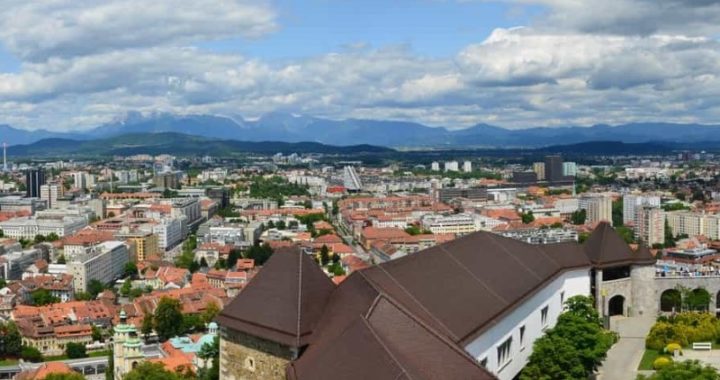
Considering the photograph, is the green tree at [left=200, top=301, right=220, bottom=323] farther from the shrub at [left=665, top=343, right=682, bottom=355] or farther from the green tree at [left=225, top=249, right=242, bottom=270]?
the shrub at [left=665, top=343, right=682, bottom=355]

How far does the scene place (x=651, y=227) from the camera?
55.2m

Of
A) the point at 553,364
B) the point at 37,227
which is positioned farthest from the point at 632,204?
the point at 553,364

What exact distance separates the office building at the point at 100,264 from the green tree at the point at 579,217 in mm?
36230

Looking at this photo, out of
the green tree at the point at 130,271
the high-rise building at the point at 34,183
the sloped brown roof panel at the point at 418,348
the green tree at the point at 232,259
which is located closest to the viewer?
the sloped brown roof panel at the point at 418,348

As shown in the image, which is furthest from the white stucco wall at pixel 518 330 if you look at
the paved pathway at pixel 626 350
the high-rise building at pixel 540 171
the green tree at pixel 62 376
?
the high-rise building at pixel 540 171

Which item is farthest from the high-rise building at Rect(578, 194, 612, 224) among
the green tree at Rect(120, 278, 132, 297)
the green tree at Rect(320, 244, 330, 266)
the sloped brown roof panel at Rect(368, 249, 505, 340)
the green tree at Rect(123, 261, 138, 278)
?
the sloped brown roof panel at Rect(368, 249, 505, 340)

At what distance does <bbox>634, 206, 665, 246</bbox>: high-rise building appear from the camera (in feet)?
181

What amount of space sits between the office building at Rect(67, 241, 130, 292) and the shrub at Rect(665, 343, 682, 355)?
3454 centimetres

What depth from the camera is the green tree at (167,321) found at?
32.5 meters

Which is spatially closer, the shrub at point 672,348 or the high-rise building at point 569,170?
the shrub at point 672,348

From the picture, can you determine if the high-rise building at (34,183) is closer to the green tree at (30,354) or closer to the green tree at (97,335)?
the green tree at (97,335)

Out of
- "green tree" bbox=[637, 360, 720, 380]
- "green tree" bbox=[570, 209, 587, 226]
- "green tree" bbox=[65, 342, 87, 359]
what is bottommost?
"green tree" bbox=[65, 342, 87, 359]

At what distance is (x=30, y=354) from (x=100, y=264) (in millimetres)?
15866

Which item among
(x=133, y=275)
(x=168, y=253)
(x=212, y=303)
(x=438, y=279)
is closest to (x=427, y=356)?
(x=438, y=279)
